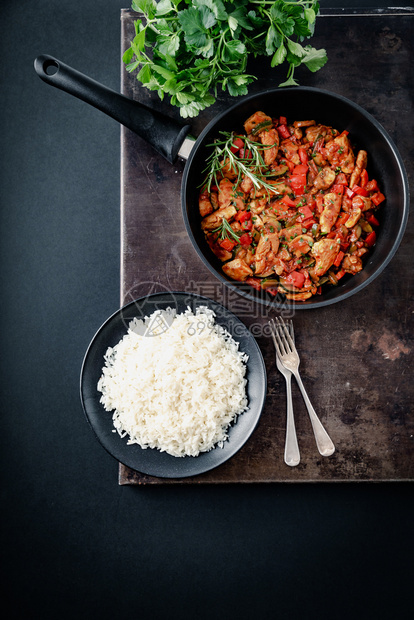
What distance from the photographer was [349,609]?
94.3 inches

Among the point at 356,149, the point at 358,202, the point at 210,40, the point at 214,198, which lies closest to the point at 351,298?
the point at 358,202

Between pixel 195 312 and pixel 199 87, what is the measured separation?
2.83ft

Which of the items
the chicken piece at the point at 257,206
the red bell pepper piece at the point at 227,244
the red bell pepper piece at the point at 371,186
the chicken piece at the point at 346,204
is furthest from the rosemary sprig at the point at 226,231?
the red bell pepper piece at the point at 371,186

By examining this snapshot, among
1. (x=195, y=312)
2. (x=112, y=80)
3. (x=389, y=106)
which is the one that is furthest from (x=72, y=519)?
(x=389, y=106)

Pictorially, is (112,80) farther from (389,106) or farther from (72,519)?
(72,519)

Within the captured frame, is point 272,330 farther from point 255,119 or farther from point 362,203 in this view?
point 255,119

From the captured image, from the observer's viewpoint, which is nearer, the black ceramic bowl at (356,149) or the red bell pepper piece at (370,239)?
the black ceramic bowl at (356,149)

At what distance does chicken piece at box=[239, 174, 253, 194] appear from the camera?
1889mm

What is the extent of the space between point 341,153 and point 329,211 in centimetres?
25

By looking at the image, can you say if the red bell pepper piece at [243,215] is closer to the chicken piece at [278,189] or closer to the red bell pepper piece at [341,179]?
the chicken piece at [278,189]

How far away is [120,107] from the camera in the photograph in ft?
6.13

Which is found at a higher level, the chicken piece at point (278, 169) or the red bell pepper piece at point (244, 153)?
the red bell pepper piece at point (244, 153)

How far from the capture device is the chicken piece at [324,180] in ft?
6.21

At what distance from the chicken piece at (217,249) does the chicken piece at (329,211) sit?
1.27ft
